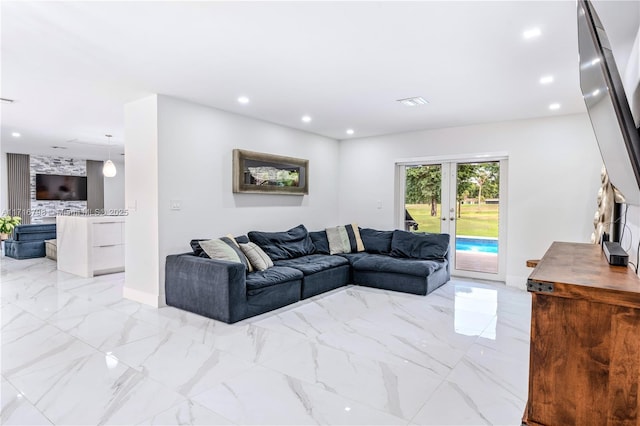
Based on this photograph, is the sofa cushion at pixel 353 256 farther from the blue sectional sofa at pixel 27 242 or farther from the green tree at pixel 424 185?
the blue sectional sofa at pixel 27 242

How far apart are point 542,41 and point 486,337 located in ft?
7.97

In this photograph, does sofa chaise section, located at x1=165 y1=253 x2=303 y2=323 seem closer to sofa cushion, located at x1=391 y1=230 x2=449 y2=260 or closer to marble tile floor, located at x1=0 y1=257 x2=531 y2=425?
marble tile floor, located at x1=0 y1=257 x2=531 y2=425

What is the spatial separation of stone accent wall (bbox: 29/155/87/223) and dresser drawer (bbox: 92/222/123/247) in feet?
17.4

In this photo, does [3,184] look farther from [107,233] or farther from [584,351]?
[584,351]

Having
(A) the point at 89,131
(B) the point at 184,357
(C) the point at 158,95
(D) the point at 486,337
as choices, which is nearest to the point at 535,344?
(D) the point at 486,337

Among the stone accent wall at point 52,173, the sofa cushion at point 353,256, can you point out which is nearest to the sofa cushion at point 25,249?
the stone accent wall at point 52,173

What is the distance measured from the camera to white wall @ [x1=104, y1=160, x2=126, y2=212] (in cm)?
1107

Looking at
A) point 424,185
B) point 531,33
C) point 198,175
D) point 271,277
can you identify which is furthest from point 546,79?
point 198,175

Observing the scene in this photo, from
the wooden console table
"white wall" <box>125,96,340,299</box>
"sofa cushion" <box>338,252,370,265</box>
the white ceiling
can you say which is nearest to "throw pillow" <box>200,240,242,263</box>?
"white wall" <box>125,96,340,299</box>

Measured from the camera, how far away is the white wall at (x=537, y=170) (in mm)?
4773

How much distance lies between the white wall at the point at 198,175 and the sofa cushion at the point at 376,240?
1.38 m

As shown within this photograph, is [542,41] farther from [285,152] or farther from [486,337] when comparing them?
[285,152]

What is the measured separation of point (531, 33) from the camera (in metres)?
2.55

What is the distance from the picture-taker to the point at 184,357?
283 centimetres
